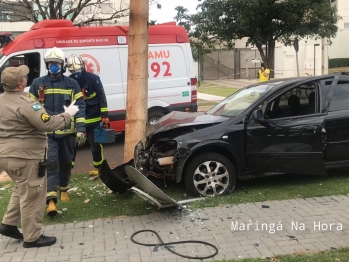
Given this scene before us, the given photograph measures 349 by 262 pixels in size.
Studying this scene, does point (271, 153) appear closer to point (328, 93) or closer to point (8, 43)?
point (328, 93)

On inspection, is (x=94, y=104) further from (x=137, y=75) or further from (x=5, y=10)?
(x=5, y=10)

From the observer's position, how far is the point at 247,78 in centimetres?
4247

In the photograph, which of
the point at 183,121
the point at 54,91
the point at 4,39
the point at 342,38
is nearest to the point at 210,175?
the point at 183,121

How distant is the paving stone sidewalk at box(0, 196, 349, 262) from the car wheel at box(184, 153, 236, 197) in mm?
407

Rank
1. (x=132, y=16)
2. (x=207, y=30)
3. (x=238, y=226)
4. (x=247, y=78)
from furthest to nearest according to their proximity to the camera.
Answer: (x=247, y=78) → (x=207, y=30) → (x=132, y=16) → (x=238, y=226)

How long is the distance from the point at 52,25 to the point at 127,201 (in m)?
5.11

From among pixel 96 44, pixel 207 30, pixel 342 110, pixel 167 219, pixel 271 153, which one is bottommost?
pixel 167 219

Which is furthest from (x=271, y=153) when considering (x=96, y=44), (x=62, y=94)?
(x=96, y=44)

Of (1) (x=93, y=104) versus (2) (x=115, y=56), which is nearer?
(1) (x=93, y=104)

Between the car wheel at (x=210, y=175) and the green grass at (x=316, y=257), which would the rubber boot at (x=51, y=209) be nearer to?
the car wheel at (x=210, y=175)

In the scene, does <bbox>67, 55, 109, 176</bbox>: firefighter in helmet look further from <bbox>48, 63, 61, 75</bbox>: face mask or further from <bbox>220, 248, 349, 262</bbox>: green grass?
<bbox>220, 248, 349, 262</bbox>: green grass

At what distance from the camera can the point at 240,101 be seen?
6219mm

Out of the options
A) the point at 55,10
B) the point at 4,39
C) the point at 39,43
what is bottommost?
the point at 39,43

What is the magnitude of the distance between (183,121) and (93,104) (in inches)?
63.1
